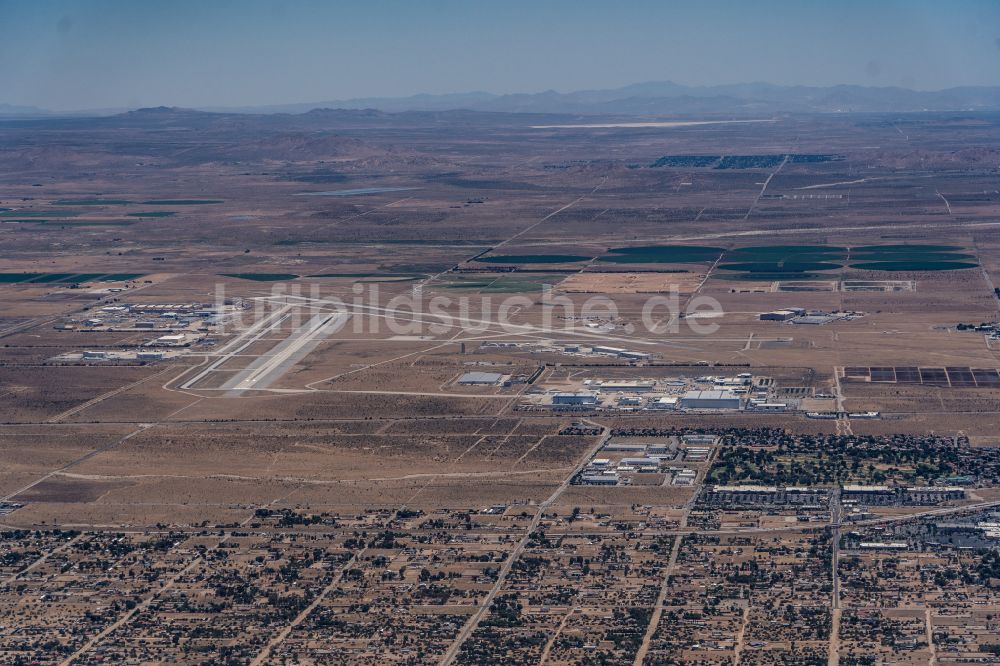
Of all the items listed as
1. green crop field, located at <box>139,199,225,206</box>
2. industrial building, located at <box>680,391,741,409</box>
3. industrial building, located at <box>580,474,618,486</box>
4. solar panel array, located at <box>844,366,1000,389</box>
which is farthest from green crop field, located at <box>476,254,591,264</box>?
green crop field, located at <box>139,199,225,206</box>

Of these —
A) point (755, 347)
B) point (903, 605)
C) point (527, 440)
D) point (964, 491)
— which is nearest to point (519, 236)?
point (755, 347)

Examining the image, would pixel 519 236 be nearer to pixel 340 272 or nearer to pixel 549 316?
pixel 340 272

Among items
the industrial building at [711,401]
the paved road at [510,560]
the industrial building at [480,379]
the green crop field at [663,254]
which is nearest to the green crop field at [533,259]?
the green crop field at [663,254]

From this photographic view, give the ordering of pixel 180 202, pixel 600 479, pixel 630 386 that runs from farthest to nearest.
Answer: pixel 180 202 → pixel 630 386 → pixel 600 479

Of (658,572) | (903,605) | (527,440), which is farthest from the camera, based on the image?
(527,440)

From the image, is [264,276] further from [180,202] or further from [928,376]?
[180,202]

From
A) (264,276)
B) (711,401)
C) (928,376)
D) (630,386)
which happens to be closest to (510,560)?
(711,401)

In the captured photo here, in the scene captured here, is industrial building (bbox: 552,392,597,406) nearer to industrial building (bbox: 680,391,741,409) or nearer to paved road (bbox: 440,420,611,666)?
industrial building (bbox: 680,391,741,409)
